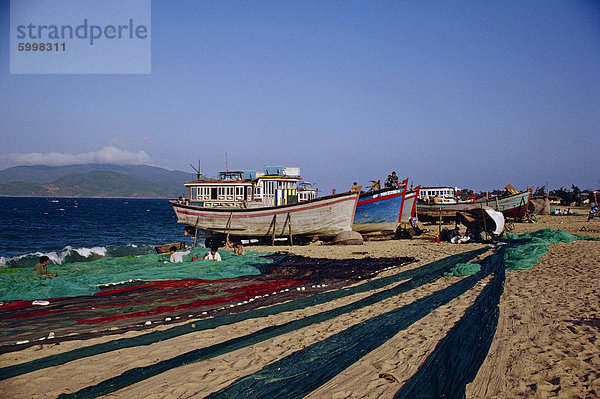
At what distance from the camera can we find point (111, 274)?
1157cm

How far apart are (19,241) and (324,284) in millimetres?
33339

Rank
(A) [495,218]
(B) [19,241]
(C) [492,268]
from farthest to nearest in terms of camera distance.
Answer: (B) [19,241] → (A) [495,218] → (C) [492,268]

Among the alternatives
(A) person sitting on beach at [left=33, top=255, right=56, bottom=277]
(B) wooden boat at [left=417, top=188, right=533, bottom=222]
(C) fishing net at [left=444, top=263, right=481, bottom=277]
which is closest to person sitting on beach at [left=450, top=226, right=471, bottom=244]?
(C) fishing net at [left=444, top=263, right=481, bottom=277]

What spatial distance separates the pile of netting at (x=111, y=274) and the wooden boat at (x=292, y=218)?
6.03 metres

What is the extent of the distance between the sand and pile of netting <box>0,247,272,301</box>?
397 cm

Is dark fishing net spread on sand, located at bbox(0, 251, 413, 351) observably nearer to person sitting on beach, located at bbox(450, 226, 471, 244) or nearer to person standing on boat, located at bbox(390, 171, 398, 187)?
person sitting on beach, located at bbox(450, 226, 471, 244)

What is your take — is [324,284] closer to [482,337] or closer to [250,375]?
[482,337]

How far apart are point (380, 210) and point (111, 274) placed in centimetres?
1688

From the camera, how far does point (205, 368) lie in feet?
17.1

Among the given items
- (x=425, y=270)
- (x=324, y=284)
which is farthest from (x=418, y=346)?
(x=425, y=270)

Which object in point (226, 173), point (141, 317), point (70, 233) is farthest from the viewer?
point (70, 233)

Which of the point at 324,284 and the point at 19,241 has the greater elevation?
the point at 324,284

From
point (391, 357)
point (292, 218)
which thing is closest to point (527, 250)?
point (391, 357)

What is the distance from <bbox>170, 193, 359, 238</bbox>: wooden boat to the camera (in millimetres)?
21578
